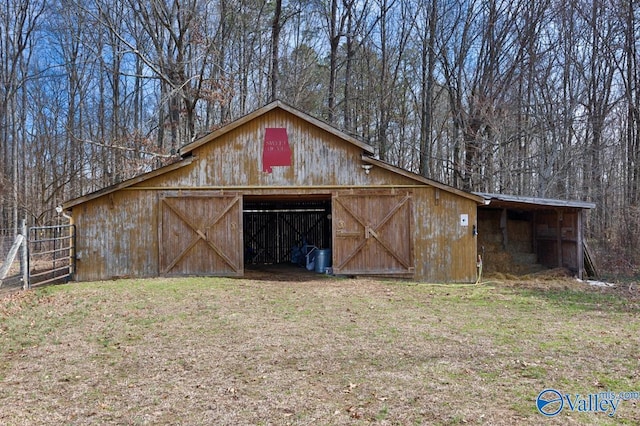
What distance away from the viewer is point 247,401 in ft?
13.9

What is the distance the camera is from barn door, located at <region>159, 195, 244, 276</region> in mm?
12117

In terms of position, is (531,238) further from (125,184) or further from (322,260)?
(125,184)

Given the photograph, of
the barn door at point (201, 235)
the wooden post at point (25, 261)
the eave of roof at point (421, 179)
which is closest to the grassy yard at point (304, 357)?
the wooden post at point (25, 261)

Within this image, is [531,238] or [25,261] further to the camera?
[531,238]

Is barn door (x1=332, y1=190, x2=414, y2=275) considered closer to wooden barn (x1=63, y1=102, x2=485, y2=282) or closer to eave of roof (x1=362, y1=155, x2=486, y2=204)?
wooden barn (x1=63, y1=102, x2=485, y2=282)

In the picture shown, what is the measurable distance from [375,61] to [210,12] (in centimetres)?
896

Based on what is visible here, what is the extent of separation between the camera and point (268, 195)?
12.5 metres

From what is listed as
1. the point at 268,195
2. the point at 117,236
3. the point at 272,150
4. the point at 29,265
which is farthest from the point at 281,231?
the point at 29,265

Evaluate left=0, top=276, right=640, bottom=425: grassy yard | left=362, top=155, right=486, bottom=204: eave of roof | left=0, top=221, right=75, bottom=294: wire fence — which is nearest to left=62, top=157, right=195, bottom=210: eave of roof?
left=0, top=221, right=75, bottom=294: wire fence

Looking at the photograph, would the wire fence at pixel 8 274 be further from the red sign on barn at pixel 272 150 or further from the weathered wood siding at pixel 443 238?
the weathered wood siding at pixel 443 238

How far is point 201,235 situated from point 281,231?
22.6 ft

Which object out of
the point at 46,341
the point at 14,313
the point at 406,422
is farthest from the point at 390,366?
the point at 14,313

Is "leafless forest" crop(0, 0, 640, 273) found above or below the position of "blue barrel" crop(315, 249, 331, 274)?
above

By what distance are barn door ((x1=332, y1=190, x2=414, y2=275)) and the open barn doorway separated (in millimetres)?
5468
